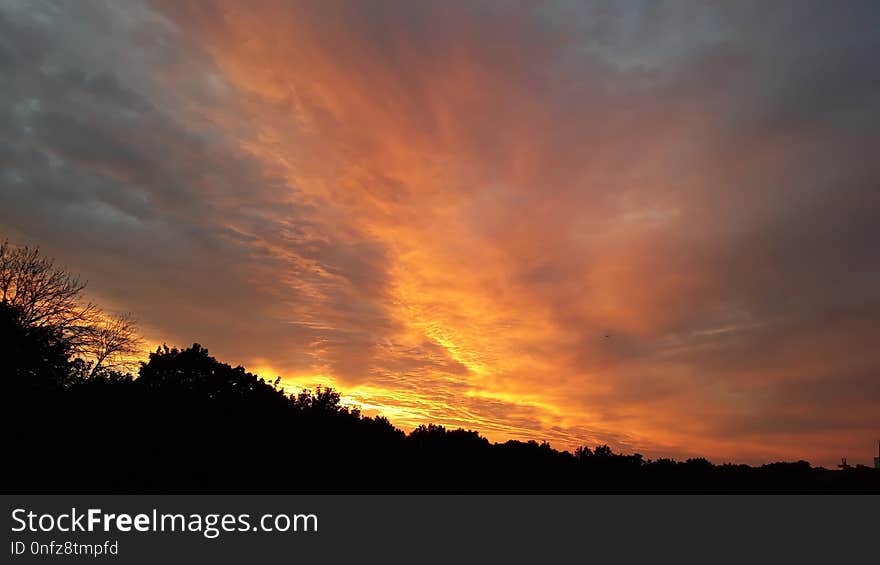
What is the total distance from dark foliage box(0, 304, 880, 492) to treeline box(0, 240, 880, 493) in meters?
0.08

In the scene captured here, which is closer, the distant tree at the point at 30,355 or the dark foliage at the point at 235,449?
the dark foliage at the point at 235,449

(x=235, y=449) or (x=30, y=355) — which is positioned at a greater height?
(x=30, y=355)

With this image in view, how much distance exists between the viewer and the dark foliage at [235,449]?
37.0m

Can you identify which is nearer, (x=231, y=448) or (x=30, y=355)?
(x=231, y=448)

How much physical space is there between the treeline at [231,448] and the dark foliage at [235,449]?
0.27 ft

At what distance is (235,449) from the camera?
40.9m

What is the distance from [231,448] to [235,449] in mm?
267

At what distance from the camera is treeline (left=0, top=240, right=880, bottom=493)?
37.0 m

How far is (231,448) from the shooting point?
4081 cm

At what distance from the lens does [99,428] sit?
3834 cm

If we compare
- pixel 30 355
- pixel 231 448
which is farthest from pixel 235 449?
pixel 30 355

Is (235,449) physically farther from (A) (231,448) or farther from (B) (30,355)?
(B) (30,355)
